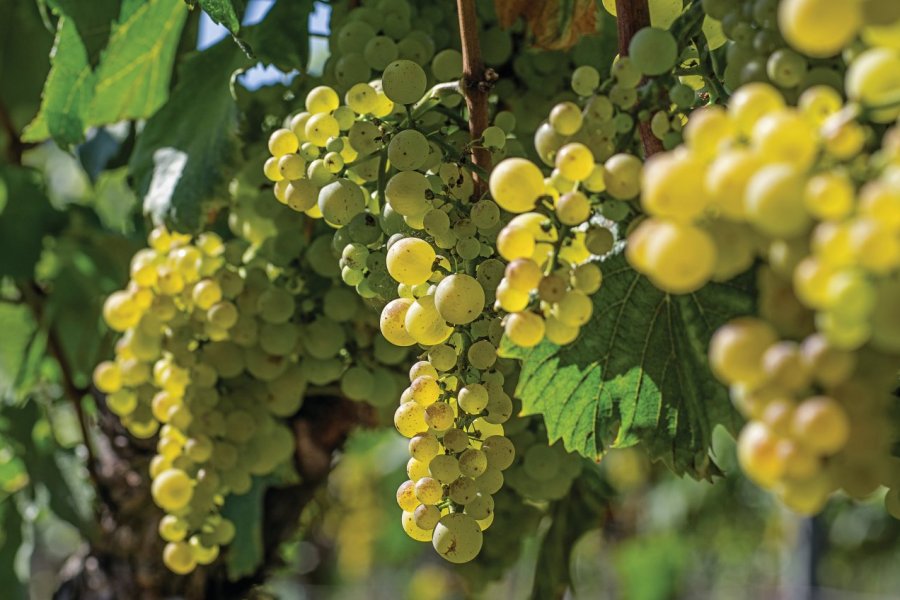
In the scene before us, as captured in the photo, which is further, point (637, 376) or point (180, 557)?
point (180, 557)

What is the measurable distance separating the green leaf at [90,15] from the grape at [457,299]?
2.11 ft

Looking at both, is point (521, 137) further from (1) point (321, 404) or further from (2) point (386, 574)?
(2) point (386, 574)

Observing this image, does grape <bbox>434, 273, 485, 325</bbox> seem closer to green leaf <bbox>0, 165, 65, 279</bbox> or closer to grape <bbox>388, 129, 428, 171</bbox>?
grape <bbox>388, 129, 428, 171</bbox>

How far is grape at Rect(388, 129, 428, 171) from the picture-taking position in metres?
0.61

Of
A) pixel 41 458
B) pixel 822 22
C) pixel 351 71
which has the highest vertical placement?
pixel 822 22

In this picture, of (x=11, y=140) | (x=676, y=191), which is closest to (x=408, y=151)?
(x=676, y=191)

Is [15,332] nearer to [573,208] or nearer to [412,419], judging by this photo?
[412,419]

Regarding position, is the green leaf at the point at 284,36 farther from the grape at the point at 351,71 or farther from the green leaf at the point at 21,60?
the green leaf at the point at 21,60

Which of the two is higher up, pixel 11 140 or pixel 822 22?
pixel 822 22

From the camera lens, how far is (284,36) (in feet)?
3.19

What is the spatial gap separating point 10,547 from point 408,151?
40.0 inches

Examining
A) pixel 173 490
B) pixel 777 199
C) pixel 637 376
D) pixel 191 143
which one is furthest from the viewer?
pixel 191 143

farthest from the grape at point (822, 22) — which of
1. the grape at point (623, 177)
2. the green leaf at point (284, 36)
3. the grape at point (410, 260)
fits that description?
the green leaf at point (284, 36)

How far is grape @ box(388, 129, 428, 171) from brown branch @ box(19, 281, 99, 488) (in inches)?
33.3
